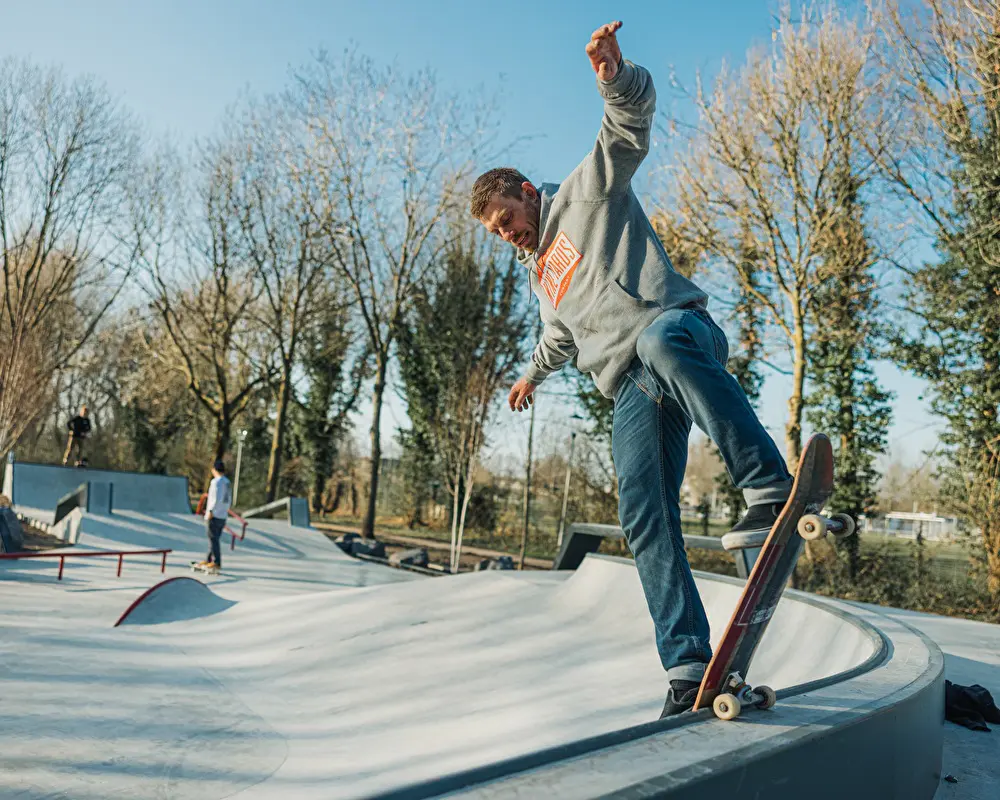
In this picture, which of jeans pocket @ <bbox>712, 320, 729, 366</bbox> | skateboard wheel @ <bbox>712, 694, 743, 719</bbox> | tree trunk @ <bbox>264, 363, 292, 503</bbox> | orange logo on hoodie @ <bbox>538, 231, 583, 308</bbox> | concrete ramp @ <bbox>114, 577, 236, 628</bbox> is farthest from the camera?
tree trunk @ <bbox>264, 363, 292, 503</bbox>

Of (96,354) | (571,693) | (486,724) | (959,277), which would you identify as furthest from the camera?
(96,354)

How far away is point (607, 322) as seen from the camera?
1922 mm

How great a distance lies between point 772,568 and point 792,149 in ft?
43.7

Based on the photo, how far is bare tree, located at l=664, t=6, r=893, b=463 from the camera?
12766mm

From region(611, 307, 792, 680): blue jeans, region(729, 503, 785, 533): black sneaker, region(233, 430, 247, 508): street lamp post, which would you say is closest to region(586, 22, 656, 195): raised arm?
region(611, 307, 792, 680): blue jeans

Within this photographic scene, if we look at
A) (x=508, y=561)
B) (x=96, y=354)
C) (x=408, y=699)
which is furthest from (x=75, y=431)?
(x=408, y=699)

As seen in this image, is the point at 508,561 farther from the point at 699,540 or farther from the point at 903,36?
the point at 903,36

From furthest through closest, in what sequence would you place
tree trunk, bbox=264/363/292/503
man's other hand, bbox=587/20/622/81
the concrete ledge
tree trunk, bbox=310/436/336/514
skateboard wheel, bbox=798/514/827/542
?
tree trunk, bbox=310/436/336/514 → tree trunk, bbox=264/363/292/503 → the concrete ledge → man's other hand, bbox=587/20/622/81 → skateboard wheel, bbox=798/514/827/542

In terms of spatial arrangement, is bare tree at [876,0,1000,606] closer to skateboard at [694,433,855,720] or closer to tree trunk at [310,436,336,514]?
skateboard at [694,433,855,720]

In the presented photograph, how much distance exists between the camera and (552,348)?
236 centimetres

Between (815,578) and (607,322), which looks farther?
(815,578)

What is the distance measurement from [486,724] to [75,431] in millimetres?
18387

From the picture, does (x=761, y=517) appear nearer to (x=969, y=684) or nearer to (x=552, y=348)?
(x=552, y=348)

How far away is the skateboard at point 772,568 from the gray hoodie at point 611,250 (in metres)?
0.54
